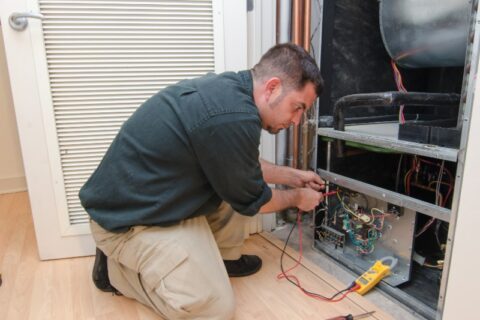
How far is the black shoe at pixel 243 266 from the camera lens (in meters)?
1.27

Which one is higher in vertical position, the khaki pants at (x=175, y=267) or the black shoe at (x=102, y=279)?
the khaki pants at (x=175, y=267)

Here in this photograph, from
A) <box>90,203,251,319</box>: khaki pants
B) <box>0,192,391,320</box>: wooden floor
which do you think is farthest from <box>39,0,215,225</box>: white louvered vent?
<box>90,203,251,319</box>: khaki pants

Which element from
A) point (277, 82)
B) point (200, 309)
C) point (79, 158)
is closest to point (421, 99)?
point (277, 82)

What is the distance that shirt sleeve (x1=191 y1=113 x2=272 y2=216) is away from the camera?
90 centimetres

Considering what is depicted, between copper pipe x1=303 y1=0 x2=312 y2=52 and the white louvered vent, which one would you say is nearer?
the white louvered vent

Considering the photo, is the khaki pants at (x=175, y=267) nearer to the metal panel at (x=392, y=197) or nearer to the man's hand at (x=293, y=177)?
the man's hand at (x=293, y=177)

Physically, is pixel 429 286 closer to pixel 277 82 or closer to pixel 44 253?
pixel 277 82

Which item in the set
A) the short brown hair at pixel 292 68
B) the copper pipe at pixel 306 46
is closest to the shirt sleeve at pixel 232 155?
the short brown hair at pixel 292 68

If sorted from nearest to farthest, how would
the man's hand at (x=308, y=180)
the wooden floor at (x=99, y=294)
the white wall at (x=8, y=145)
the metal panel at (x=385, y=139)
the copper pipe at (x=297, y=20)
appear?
the metal panel at (x=385, y=139), the wooden floor at (x=99, y=294), the man's hand at (x=308, y=180), the copper pipe at (x=297, y=20), the white wall at (x=8, y=145)

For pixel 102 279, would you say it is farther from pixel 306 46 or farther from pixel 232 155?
pixel 306 46

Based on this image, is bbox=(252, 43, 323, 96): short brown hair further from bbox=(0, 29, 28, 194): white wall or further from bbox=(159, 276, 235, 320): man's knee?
bbox=(0, 29, 28, 194): white wall

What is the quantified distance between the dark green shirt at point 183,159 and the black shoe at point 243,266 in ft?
1.12

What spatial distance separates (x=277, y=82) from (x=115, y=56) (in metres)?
0.61

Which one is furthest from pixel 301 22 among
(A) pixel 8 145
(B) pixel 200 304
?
(A) pixel 8 145
